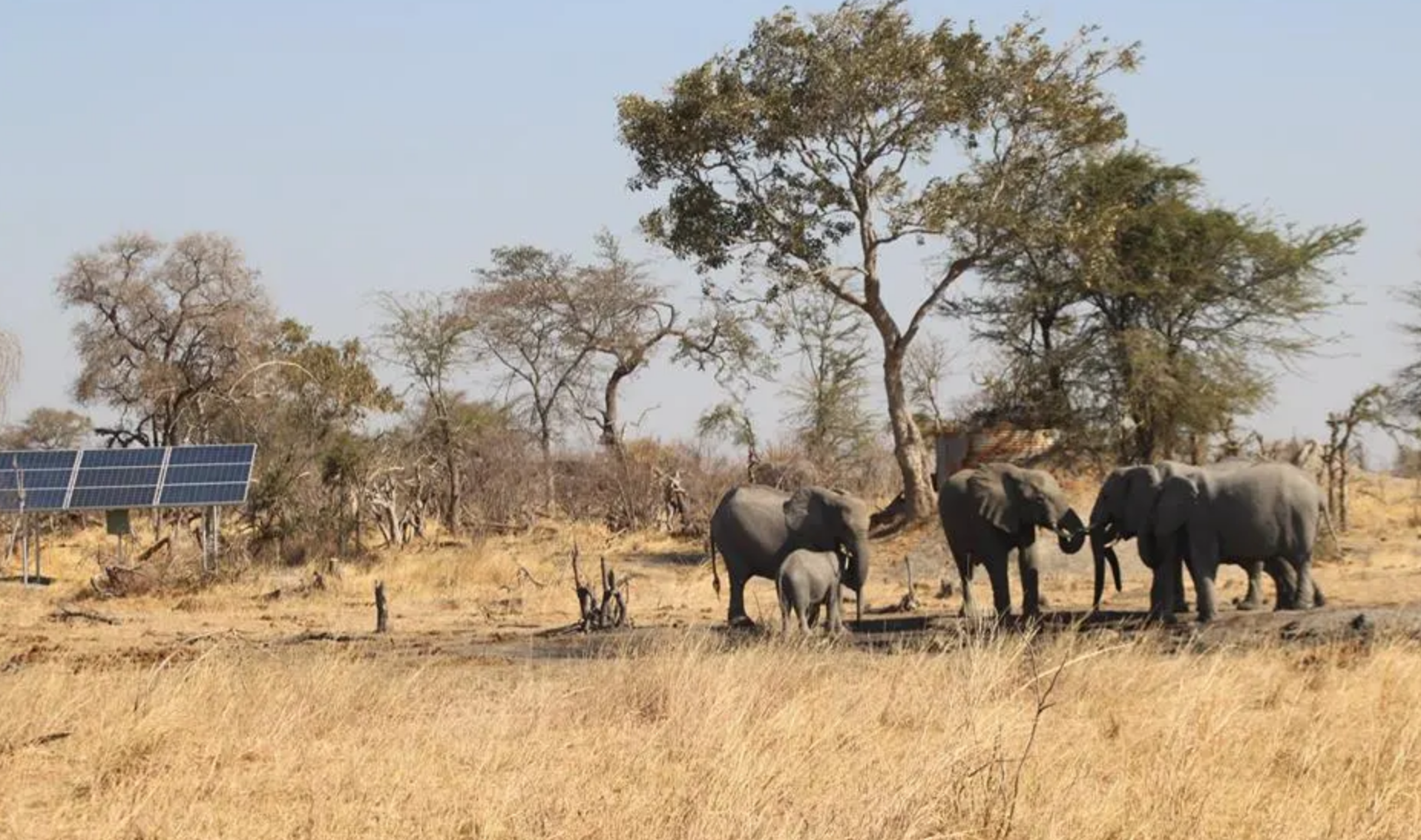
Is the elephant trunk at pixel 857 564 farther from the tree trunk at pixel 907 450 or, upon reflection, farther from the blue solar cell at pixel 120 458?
the blue solar cell at pixel 120 458

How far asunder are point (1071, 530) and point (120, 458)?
50.2 ft

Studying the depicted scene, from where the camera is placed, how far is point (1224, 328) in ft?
103

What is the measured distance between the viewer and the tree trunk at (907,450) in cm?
2919

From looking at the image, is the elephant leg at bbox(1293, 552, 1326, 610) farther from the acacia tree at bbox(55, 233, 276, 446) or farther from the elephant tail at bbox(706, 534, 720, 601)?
the acacia tree at bbox(55, 233, 276, 446)

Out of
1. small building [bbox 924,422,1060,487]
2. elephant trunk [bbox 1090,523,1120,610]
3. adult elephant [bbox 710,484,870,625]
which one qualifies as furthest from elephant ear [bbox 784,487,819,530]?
small building [bbox 924,422,1060,487]

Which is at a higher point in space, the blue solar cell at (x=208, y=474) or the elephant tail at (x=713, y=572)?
the blue solar cell at (x=208, y=474)

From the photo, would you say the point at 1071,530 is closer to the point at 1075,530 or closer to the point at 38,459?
the point at 1075,530

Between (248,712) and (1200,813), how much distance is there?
16.3ft

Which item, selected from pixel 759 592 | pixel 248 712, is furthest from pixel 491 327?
pixel 248 712

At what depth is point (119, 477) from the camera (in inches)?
1061

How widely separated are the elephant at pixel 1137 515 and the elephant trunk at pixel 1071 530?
0.49 feet

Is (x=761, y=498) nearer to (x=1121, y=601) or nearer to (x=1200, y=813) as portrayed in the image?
(x=1121, y=601)

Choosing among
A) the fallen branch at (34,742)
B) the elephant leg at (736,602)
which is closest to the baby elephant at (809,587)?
the elephant leg at (736,602)

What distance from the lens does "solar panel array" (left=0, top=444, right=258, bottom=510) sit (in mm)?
25906
